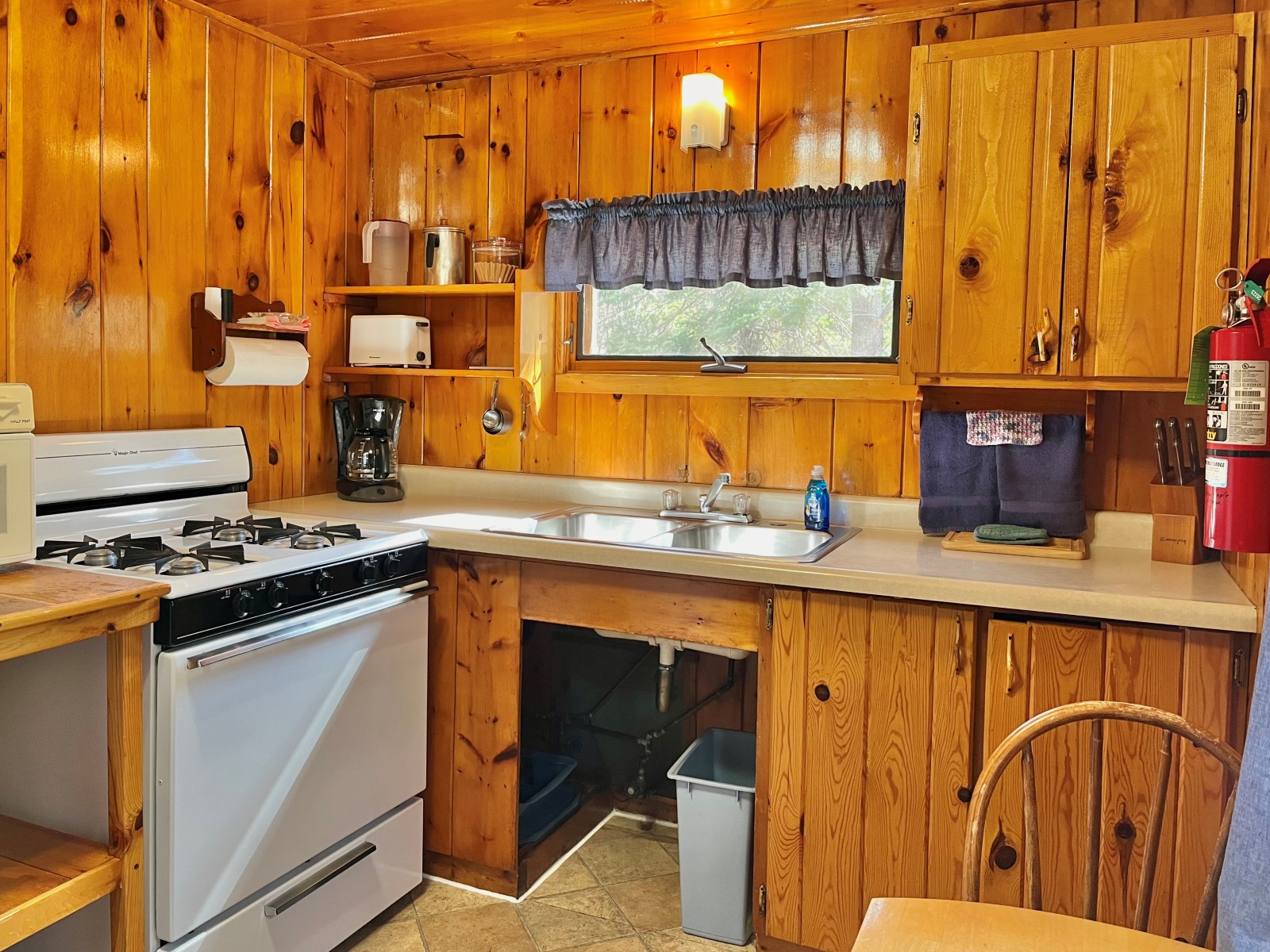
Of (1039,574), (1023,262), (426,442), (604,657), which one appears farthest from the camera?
(426,442)

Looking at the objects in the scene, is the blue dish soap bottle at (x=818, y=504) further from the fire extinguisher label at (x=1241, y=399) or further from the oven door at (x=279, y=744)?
the fire extinguisher label at (x=1241, y=399)

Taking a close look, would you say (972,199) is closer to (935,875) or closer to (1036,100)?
(1036,100)

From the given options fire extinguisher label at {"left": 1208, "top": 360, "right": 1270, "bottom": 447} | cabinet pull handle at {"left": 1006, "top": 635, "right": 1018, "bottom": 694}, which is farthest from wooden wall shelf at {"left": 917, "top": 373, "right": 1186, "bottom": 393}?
fire extinguisher label at {"left": 1208, "top": 360, "right": 1270, "bottom": 447}

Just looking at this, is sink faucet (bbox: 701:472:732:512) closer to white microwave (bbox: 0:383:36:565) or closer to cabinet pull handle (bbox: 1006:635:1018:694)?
cabinet pull handle (bbox: 1006:635:1018:694)

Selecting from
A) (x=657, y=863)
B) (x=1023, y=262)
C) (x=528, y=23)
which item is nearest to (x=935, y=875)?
(x=657, y=863)

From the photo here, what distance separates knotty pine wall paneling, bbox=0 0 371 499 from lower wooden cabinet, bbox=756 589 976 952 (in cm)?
159

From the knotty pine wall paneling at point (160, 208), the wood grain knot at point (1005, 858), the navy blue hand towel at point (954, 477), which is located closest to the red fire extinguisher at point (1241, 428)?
the wood grain knot at point (1005, 858)

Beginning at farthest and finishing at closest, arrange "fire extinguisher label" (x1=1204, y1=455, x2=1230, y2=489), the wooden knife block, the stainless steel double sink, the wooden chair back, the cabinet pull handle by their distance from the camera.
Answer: the stainless steel double sink, the wooden knife block, the cabinet pull handle, "fire extinguisher label" (x1=1204, y1=455, x2=1230, y2=489), the wooden chair back

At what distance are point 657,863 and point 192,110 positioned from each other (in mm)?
2245

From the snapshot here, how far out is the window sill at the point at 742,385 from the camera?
94.2 inches

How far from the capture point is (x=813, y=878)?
6.79 ft

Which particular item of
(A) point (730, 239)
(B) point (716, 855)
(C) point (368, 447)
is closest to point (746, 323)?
(A) point (730, 239)

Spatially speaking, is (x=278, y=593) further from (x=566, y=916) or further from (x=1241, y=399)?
(x=1241, y=399)

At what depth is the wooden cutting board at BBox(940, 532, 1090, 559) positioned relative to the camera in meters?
2.13
